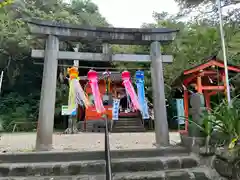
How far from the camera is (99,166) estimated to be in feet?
11.4

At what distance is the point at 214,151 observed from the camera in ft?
11.6

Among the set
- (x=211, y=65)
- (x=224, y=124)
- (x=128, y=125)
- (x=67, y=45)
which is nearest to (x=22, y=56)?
(x=67, y=45)

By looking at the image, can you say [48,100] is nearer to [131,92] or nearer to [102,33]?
[131,92]

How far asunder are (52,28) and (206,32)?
9639mm

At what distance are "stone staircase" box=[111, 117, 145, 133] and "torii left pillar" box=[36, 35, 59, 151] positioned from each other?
698 centimetres

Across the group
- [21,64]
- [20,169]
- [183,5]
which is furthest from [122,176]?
[21,64]

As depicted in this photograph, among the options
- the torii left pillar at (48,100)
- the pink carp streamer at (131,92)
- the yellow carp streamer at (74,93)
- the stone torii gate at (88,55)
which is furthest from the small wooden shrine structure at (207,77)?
the torii left pillar at (48,100)

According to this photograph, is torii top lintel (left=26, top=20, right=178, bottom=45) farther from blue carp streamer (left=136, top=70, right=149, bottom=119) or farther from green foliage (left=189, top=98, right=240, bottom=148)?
green foliage (left=189, top=98, right=240, bottom=148)

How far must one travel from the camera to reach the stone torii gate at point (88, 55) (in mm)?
4426

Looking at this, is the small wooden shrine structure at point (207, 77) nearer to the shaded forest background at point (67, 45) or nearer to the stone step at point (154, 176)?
the shaded forest background at point (67, 45)

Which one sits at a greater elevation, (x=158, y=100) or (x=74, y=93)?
(x=74, y=93)

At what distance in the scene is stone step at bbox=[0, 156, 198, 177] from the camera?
339cm

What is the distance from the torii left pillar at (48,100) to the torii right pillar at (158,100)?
2.58m

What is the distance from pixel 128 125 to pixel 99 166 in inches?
327
